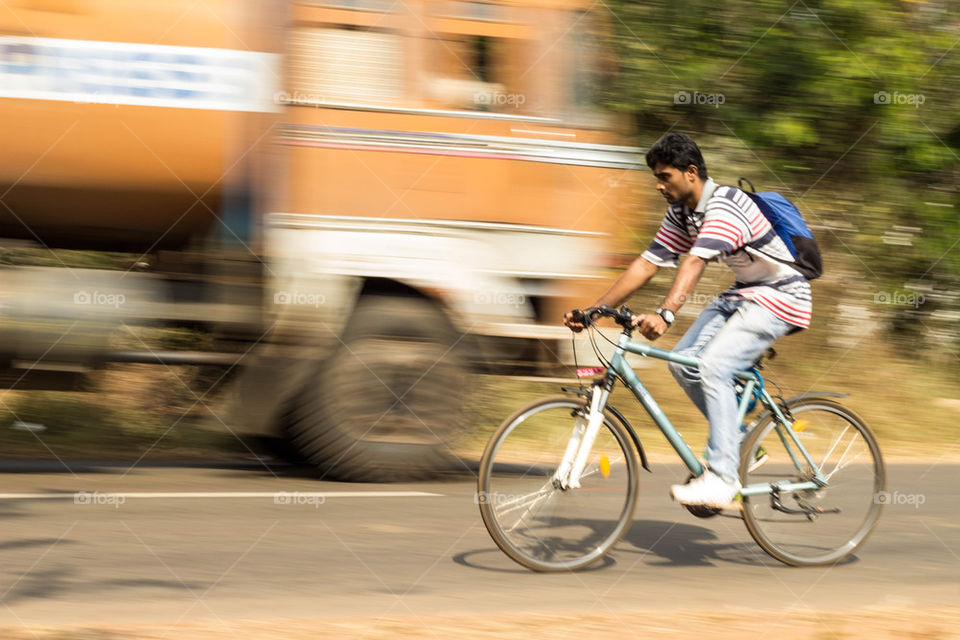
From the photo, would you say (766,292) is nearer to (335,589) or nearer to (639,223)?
(335,589)

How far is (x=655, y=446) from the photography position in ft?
20.7

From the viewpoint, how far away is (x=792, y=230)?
5.34 m

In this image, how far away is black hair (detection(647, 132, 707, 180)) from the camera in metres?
5.27

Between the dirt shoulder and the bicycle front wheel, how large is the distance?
62 centimetres

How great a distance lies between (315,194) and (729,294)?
2.74 metres

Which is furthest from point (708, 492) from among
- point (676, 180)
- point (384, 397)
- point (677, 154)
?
point (384, 397)

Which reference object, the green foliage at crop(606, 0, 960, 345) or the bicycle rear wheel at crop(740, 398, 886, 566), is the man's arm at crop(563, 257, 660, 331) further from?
the green foliage at crop(606, 0, 960, 345)

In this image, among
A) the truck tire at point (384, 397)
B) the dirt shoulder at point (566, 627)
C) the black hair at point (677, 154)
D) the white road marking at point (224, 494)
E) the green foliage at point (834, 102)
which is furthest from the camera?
the green foliage at point (834, 102)

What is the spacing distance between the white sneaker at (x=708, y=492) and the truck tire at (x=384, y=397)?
2.38 m

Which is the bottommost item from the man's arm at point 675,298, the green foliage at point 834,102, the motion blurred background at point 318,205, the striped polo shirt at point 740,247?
the man's arm at point 675,298

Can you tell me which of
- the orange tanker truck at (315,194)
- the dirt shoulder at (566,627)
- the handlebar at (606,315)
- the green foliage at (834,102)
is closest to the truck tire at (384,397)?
the orange tanker truck at (315,194)

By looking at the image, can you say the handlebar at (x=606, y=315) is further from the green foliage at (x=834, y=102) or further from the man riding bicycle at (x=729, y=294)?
the green foliage at (x=834, y=102)

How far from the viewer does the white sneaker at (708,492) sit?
5316mm

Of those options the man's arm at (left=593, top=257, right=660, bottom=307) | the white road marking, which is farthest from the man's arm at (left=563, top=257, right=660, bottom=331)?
the white road marking
